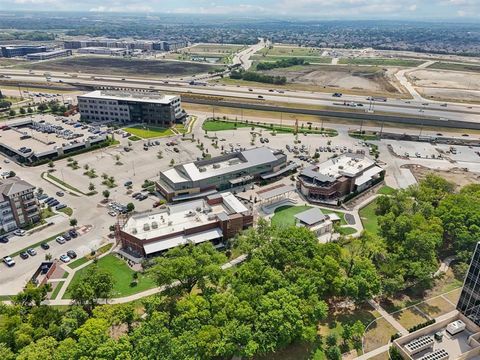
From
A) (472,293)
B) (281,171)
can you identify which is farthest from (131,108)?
(472,293)

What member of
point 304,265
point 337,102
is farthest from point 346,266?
point 337,102

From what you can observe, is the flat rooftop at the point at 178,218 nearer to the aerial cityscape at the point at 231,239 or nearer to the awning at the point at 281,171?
the aerial cityscape at the point at 231,239

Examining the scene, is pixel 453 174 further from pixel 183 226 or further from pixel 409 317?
pixel 183 226

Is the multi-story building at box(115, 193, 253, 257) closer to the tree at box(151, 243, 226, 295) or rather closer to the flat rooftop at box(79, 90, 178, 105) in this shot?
the tree at box(151, 243, 226, 295)

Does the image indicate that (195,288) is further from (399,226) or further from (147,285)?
(399,226)

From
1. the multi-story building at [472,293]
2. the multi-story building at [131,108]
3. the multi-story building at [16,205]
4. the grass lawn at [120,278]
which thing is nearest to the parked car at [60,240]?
the multi-story building at [16,205]

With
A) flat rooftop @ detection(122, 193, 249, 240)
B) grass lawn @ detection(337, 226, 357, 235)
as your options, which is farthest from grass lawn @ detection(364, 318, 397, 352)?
flat rooftop @ detection(122, 193, 249, 240)
